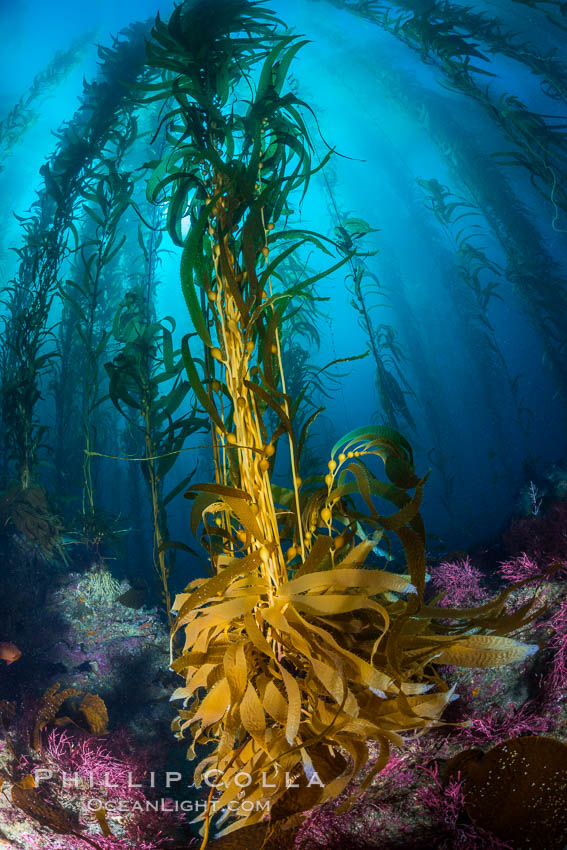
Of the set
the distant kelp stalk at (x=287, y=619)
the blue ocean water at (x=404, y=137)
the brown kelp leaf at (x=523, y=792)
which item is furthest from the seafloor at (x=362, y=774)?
the blue ocean water at (x=404, y=137)

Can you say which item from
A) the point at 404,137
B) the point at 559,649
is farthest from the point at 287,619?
the point at 404,137

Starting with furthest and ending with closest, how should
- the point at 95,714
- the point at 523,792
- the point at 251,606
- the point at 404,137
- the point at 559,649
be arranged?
the point at 404,137 < the point at 95,714 < the point at 559,649 < the point at 251,606 < the point at 523,792

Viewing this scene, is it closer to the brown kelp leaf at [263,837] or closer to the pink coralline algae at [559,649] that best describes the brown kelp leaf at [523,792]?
the pink coralline algae at [559,649]

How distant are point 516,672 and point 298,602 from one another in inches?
32.7

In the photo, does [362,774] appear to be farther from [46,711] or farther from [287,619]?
[46,711]

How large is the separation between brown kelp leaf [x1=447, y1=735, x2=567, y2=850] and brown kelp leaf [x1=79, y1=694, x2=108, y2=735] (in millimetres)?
1838

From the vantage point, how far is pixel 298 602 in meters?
0.99

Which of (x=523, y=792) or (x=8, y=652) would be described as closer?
(x=523, y=792)

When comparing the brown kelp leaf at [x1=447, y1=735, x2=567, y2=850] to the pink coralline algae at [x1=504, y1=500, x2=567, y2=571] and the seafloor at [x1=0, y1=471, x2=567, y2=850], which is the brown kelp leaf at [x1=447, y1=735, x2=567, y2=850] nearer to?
the seafloor at [x1=0, y1=471, x2=567, y2=850]

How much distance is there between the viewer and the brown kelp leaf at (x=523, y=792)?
844mm

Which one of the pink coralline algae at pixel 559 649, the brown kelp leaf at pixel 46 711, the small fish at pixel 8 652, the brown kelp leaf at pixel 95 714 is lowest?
the brown kelp leaf at pixel 95 714

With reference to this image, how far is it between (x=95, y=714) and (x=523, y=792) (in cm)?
200

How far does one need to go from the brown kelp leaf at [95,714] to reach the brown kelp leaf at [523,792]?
1.84 meters

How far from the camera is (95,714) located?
2000 mm
